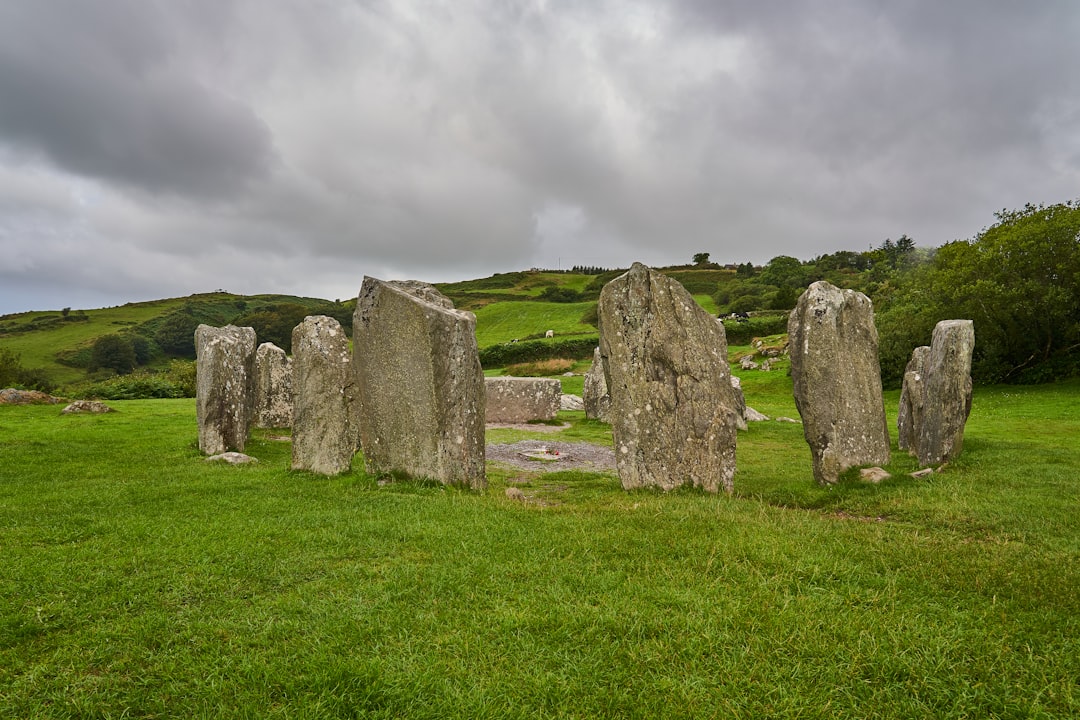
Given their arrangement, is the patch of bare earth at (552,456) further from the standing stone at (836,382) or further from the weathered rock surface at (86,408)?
the weathered rock surface at (86,408)

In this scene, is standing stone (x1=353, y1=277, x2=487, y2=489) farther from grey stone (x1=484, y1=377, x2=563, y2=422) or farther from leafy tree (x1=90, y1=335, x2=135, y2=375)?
leafy tree (x1=90, y1=335, x2=135, y2=375)

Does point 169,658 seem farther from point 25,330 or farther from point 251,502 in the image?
point 25,330

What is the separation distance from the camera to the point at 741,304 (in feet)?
263

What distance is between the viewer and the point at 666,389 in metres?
10.0

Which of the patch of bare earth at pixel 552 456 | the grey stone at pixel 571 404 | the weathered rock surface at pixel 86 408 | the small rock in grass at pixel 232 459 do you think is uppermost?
the weathered rock surface at pixel 86 408

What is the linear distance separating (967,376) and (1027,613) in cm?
874

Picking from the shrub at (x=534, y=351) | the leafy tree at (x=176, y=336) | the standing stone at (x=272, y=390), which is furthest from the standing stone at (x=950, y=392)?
the leafy tree at (x=176, y=336)

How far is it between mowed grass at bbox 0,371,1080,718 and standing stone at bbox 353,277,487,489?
836 millimetres

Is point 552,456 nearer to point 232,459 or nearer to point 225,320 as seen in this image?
point 232,459

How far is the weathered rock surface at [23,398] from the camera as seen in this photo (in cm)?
2417

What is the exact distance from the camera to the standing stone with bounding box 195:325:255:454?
564 inches

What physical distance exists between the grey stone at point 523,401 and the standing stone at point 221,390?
10393 millimetres

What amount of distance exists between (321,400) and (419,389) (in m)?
2.74

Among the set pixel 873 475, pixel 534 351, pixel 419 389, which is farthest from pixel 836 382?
pixel 534 351
